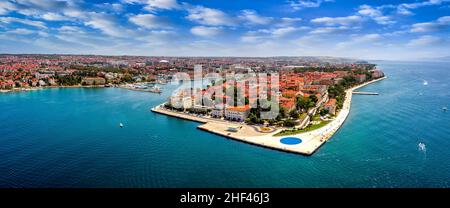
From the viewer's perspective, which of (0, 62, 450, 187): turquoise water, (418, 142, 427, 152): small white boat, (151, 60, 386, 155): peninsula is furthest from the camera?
(151, 60, 386, 155): peninsula

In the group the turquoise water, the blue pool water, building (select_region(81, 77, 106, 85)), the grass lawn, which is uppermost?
building (select_region(81, 77, 106, 85))

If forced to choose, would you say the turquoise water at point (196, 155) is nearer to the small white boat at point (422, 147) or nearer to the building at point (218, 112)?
the small white boat at point (422, 147)

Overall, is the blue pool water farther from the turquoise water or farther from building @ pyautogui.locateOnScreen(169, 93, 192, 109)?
building @ pyautogui.locateOnScreen(169, 93, 192, 109)

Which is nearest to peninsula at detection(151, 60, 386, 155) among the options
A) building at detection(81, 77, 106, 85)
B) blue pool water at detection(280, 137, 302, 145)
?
blue pool water at detection(280, 137, 302, 145)

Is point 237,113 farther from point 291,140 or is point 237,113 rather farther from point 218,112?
point 291,140

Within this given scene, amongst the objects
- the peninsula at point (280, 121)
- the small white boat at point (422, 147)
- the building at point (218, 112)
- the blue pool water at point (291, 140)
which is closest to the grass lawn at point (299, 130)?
the peninsula at point (280, 121)

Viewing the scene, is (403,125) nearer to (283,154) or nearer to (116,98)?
(283,154)

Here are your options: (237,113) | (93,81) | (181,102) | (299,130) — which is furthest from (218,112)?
(93,81)
